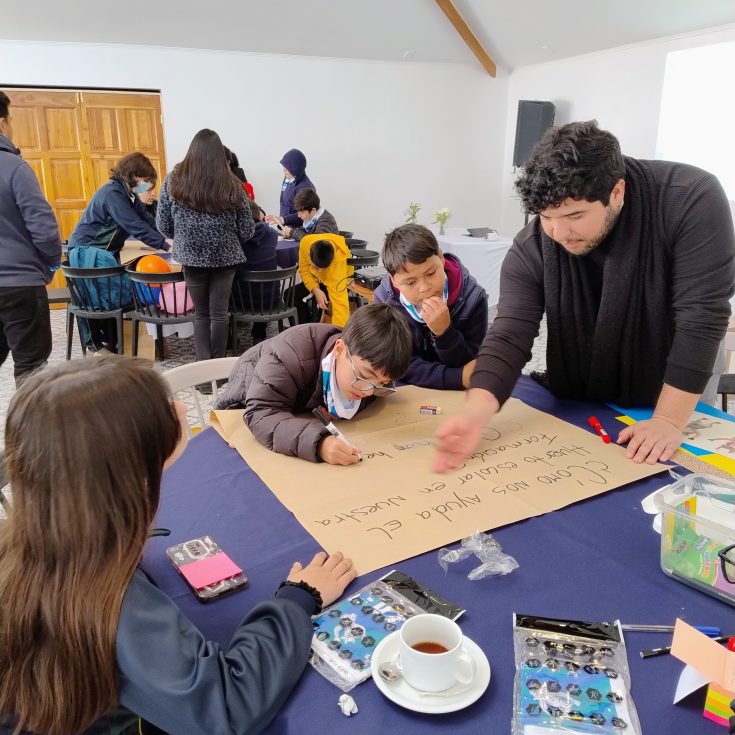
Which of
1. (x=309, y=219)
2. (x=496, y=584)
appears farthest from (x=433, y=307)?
(x=309, y=219)

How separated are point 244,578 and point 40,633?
0.95 feet

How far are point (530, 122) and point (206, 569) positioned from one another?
22.2 ft

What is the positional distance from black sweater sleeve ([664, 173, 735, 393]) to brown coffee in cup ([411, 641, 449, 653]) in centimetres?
88

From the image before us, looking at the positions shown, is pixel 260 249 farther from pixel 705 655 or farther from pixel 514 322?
pixel 705 655

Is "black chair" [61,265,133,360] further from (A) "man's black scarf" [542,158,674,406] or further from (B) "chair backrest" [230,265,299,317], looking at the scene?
(A) "man's black scarf" [542,158,674,406]

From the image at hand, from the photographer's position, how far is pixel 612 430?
4.64ft

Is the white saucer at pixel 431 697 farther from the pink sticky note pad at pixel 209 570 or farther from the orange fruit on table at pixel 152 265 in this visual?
the orange fruit on table at pixel 152 265

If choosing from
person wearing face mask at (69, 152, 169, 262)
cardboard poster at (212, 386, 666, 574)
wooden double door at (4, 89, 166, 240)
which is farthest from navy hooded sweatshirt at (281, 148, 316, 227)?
cardboard poster at (212, 386, 666, 574)

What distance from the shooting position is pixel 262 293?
3680 mm

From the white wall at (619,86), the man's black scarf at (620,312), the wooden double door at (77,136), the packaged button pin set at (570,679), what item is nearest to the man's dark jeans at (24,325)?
the man's black scarf at (620,312)

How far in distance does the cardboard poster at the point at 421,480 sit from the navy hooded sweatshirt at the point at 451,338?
22 centimetres

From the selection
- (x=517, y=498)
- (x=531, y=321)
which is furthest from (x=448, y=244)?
(x=517, y=498)

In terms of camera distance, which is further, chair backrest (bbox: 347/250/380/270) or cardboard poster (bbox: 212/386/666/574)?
chair backrest (bbox: 347/250/380/270)

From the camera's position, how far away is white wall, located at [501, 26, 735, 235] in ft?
18.0
